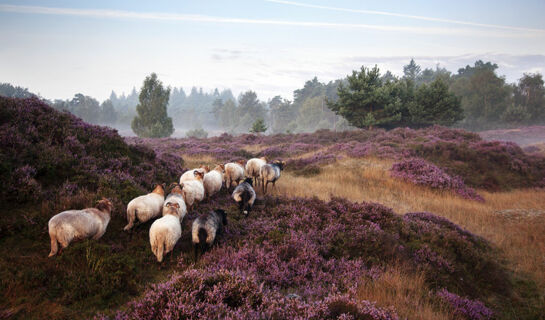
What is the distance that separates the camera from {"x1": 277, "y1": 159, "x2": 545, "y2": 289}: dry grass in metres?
7.05

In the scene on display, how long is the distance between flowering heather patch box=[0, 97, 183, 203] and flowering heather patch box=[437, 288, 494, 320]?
23.0 ft

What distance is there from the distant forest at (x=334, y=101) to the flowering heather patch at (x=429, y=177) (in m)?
21.3

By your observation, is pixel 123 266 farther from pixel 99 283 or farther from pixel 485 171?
pixel 485 171

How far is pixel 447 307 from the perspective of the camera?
411 cm

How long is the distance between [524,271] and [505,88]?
6833 centimetres

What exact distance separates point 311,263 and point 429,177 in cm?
993

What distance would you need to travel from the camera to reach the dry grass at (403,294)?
12.0ft

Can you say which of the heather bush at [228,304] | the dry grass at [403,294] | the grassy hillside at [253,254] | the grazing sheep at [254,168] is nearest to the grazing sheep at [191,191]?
the grassy hillside at [253,254]

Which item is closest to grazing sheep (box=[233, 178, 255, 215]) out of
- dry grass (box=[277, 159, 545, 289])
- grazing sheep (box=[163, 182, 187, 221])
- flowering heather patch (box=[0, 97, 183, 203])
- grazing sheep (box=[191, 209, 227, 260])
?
grazing sheep (box=[163, 182, 187, 221])

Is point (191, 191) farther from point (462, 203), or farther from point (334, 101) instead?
point (334, 101)

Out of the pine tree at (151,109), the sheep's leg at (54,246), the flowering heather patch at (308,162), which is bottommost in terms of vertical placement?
the flowering heather patch at (308,162)

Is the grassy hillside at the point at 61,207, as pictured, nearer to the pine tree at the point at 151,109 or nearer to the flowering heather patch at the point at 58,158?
the flowering heather patch at the point at 58,158

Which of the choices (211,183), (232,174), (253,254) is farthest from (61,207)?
(232,174)

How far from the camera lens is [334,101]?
2181 inches
